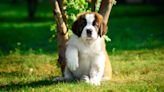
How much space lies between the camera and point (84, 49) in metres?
9.72

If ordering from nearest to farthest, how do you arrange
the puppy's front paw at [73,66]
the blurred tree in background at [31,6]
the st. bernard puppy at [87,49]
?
the st. bernard puppy at [87,49]
the puppy's front paw at [73,66]
the blurred tree in background at [31,6]

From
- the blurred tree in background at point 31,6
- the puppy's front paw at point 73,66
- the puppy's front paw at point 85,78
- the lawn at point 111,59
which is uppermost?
the puppy's front paw at point 73,66

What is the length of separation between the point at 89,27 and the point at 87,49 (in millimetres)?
451

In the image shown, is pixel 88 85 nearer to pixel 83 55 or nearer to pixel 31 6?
pixel 83 55

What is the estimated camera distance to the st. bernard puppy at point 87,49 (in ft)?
31.2

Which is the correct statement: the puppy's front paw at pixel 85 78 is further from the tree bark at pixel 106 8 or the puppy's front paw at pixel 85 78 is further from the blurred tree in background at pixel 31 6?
the blurred tree in background at pixel 31 6

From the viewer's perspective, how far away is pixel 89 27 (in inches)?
372

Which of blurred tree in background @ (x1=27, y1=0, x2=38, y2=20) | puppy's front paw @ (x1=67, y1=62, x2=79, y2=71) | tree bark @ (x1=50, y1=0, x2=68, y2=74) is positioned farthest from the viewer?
blurred tree in background @ (x1=27, y1=0, x2=38, y2=20)

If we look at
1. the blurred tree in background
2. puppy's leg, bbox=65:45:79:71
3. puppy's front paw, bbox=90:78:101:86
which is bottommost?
the blurred tree in background

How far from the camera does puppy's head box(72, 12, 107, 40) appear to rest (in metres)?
9.44

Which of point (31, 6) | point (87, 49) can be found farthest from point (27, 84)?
point (31, 6)

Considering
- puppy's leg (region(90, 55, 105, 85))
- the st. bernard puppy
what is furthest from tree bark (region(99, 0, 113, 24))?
puppy's leg (region(90, 55, 105, 85))

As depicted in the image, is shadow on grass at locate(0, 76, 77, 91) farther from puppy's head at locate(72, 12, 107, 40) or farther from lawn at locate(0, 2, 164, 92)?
puppy's head at locate(72, 12, 107, 40)

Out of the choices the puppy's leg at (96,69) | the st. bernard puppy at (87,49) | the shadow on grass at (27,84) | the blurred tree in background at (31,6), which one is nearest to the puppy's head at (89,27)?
the st. bernard puppy at (87,49)
